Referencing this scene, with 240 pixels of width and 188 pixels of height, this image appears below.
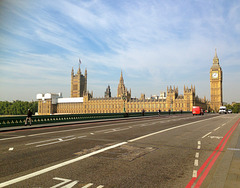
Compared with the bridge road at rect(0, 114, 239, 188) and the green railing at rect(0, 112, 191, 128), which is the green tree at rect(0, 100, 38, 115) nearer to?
the green railing at rect(0, 112, 191, 128)

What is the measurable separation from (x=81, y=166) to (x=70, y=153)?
1.92m

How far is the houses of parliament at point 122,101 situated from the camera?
130m

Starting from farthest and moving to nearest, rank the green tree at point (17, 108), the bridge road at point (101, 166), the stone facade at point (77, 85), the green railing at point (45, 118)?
the stone facade at point (77, 85) < the green tree at point (17, 108) < the green railing at point (45, 118) < the bridge road at point (101, 166)

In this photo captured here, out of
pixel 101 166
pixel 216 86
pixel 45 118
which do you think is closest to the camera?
pixel 101 166

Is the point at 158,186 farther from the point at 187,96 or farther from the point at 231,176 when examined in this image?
the point at 187,96

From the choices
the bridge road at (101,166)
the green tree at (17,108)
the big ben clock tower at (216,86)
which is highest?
the big ben clock tower at (216,86)

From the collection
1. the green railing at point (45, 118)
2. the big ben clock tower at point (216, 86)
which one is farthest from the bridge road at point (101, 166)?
the big ben clock tower at point (216, 86)

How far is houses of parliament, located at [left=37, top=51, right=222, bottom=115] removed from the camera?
129500mm

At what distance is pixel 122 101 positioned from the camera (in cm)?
14262

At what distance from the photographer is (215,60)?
550 ft

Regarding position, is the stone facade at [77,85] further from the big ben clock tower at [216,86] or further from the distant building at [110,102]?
the big ben clock tower at [216,86]

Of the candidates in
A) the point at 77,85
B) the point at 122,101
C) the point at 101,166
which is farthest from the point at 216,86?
the point at 101,166

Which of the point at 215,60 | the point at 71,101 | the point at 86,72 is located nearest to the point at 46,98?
the point at 71,101

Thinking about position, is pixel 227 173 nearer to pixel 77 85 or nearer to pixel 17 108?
pixel 17 108
